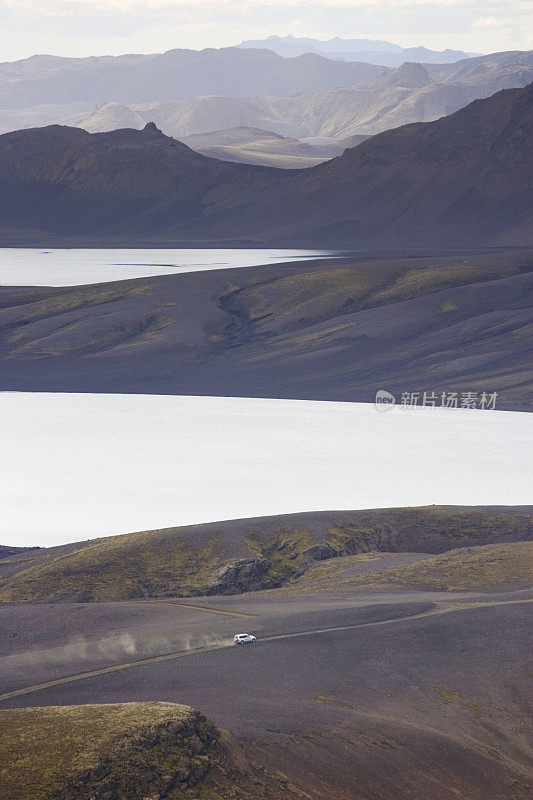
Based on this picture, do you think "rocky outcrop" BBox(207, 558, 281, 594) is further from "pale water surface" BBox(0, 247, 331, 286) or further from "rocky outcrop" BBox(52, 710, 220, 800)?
"pale water surface" BBox(0, 247, 331, 286)

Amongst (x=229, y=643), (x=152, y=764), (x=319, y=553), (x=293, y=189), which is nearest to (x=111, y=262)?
(x=293, y=189)

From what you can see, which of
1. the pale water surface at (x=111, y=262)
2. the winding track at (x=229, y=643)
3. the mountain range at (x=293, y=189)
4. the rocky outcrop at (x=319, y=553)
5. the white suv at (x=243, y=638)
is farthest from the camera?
the mountain range at (x=293, y=189)

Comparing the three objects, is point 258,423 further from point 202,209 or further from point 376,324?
point 202,209

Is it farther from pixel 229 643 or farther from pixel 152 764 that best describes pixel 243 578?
pixel 152 764

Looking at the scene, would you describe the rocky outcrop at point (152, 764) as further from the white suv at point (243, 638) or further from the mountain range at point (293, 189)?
the mountain range at point (293, 189)

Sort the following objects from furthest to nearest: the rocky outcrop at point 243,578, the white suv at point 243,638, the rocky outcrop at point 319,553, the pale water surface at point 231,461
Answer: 1. the pale water surface at point 231,461
2. the rocky outcrop at point 319,553
3. the rocky outcrop at point 243,578
4. the white suv at point 243,638

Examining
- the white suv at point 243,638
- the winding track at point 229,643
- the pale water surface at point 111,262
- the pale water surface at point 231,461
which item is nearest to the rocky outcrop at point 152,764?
the winding track at point 229,643

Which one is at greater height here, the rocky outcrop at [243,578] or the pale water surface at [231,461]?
the pale water surface at [231,461]
